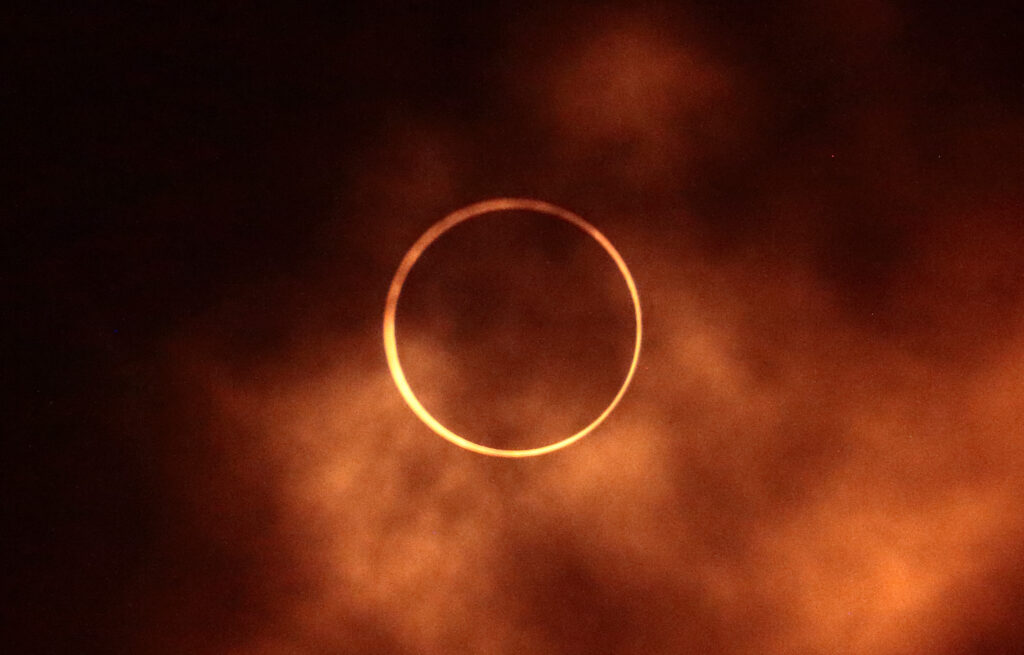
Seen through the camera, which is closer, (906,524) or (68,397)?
(68,397)

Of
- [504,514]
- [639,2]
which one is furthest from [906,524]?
[639,2]

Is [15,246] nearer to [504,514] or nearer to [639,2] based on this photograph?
[504,514]

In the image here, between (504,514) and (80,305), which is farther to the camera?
(504,514)

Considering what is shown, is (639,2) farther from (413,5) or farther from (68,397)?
(68,397)

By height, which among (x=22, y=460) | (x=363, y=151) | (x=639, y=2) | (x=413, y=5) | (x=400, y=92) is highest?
(x=639, y=2)

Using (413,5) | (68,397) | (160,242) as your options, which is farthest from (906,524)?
(68,397)

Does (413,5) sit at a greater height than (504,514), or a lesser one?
greater

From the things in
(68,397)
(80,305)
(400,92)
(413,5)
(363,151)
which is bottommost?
(68,397)

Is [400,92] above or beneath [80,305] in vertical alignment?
above
